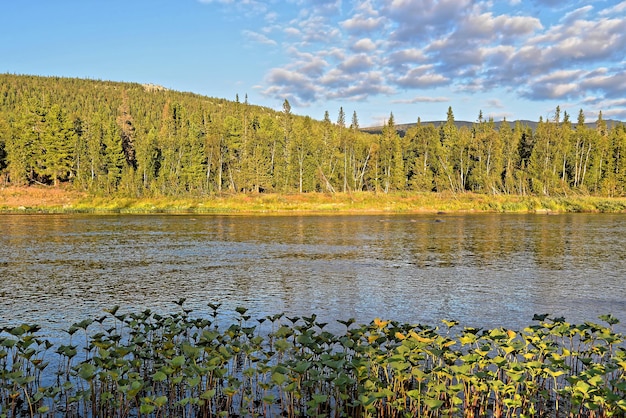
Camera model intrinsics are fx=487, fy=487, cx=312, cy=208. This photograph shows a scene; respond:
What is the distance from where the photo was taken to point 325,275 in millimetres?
26812

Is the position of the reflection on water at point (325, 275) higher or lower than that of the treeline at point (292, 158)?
lower

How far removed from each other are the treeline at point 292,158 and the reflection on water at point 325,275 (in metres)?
61.4

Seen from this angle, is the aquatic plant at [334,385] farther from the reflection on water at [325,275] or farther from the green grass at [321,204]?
the green grass at [321,204]

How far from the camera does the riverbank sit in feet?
293

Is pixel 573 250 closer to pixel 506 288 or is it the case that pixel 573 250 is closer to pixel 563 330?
pixel 506 288

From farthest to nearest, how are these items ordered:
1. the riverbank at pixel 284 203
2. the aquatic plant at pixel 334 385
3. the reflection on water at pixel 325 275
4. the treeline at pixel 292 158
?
the treeline at pixel 292 158, the riverbank at pixel 284 203, the reflection on water at pixel 325 275, the aquatic plant at pixel 334 385

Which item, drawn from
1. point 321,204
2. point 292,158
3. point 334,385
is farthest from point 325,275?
point 292,158

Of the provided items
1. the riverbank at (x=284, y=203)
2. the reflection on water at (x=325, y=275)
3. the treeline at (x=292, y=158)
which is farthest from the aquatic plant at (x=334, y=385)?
the treeline at (x=292, y=158)

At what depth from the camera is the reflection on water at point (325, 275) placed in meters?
18.9

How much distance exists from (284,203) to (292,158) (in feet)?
73.8

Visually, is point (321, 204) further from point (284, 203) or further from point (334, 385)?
point (334, 385)

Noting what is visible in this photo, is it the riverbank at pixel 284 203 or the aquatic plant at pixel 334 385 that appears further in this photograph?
the riverbank at pixel 284 203

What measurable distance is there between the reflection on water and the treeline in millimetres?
61390

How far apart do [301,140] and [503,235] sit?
72.5 meters
